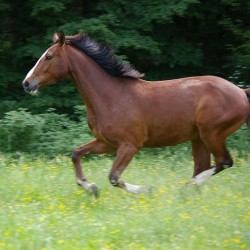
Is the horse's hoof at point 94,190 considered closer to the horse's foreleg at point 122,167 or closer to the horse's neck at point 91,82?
the horse's foreleg at point 122,167

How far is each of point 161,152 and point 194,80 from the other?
13.8 ft

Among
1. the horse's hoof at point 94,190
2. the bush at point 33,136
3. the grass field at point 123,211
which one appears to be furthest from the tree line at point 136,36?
the horse's hoof at point 94,190

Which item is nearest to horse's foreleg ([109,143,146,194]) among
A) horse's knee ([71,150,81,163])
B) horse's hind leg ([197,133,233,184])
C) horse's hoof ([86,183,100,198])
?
horse's hoof ([86,183,100,198])

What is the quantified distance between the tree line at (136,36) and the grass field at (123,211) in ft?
17.0

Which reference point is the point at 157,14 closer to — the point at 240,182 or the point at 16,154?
the point at 16,154

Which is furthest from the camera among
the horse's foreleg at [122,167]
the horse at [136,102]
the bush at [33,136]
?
the bush at [33,136]

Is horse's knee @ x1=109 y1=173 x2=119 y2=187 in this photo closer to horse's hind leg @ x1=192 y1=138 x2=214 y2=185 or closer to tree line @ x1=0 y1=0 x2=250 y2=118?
horse's hind leg @ x1=192 y1=138 x2=214 y2=185

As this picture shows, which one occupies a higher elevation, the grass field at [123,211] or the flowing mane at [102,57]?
the flowing mane at [102,57]

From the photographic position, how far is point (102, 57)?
9703mm

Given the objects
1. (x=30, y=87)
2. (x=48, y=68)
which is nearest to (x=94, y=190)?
(x=30, y=87)

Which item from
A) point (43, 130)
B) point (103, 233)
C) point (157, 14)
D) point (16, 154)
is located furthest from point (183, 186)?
point (157, 14)

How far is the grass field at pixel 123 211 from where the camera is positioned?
6.83m

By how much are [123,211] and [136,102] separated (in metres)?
1.89

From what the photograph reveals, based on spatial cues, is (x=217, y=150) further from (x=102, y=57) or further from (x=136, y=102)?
(x=102, y=57)
